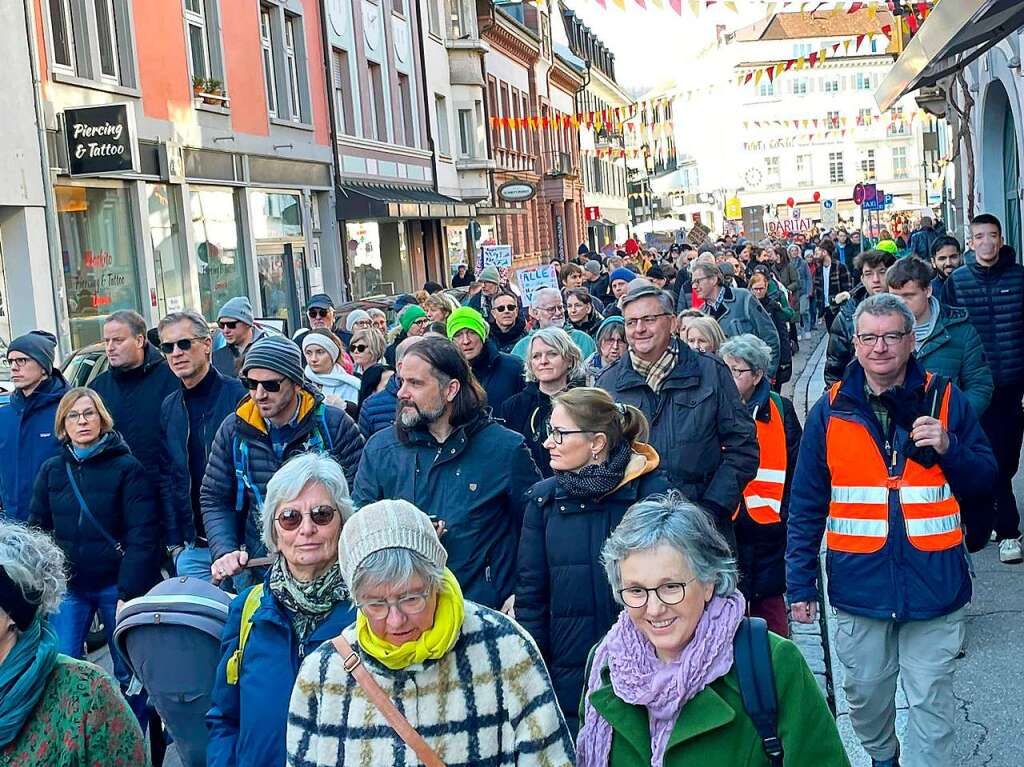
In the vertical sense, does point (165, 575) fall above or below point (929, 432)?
below

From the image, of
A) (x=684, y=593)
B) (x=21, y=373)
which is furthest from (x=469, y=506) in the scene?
(x=21, y=373)

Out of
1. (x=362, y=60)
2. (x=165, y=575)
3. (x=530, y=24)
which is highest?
(x=530, y=24)

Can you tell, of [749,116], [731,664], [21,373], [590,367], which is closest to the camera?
[731,664]

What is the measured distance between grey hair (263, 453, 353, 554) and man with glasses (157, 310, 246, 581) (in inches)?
94.5

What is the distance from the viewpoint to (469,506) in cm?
511

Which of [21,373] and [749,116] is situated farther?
[749,116]

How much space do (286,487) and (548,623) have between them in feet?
3.52

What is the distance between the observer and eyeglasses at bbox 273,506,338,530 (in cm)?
403

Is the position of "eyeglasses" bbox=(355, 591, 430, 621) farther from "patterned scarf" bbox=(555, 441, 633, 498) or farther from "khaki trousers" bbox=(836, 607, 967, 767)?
"khaki trousers" bbox=(836, 607, 967, 767)

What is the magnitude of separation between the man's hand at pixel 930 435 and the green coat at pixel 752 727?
6.10 ft

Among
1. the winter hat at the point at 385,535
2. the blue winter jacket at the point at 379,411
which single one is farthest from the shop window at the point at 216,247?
the winter hat at the point at 385,535

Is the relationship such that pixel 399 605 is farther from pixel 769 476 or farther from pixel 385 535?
pixel 769 476

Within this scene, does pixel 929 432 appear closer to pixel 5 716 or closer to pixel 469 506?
pixel 469 506

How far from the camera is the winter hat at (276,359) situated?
18.6ft
